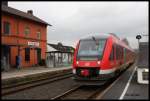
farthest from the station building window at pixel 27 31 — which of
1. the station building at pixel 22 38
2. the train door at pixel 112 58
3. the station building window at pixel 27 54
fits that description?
the train door at pixel 112 58

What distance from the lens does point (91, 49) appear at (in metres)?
16.2

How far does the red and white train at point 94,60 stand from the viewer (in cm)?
1505

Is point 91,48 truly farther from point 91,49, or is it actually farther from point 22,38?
point 22,38

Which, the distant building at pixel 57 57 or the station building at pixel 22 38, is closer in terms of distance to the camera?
the station building at pixel 22 38

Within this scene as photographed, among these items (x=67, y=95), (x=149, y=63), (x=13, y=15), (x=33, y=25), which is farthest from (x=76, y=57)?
(x=33, y=25)

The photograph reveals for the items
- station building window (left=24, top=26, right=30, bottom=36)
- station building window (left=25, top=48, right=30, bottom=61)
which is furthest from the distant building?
station building window (left=24, top=26, right=30, bottom=36)

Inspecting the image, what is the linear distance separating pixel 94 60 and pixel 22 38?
22069 mm

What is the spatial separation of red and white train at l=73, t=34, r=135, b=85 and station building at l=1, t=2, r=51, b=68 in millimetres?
14632

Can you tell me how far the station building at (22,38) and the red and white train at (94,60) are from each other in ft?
48.0

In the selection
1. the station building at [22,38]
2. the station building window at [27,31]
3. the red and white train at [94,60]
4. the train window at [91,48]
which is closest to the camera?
the red and white train at [94,60]

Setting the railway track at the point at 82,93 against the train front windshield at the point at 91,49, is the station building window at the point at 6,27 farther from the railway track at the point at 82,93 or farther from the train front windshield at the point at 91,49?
the railway track at the point at 82,93

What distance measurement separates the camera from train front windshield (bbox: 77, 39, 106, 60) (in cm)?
1570

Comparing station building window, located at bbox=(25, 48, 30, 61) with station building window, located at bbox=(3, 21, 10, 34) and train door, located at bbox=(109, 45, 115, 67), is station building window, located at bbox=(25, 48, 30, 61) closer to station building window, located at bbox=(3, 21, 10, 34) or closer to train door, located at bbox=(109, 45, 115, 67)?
station building window, located at bbox=(3, 21, 10, 34)


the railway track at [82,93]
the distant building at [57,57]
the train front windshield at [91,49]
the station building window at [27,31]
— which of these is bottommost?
the railway track at [82,93]
